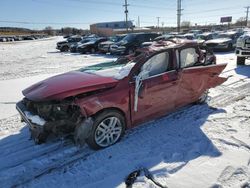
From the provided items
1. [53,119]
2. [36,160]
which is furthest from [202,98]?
[36,160]

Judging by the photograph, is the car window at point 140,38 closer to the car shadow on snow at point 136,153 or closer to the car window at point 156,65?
the car window at point 156,65

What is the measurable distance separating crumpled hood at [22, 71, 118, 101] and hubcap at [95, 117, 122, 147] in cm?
59

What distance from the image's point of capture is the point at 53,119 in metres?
3.96

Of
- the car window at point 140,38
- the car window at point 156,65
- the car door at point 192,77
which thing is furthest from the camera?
the car window at point 140,38

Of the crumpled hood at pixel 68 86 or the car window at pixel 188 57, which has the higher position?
the car window at pixel 188 57

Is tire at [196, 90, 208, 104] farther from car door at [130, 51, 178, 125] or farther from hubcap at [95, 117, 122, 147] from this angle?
hubcap at [95, 117, 122, 147]

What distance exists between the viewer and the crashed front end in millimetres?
3840

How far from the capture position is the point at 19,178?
3.48 meters

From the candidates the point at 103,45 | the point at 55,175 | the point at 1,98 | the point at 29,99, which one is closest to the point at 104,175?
the point at 55,175

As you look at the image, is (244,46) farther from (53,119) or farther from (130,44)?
(53,119)

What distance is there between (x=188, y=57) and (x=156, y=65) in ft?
3.33

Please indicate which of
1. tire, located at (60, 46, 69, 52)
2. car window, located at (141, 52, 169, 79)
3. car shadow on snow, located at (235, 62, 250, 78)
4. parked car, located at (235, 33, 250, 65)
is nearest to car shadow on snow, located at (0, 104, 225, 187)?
car window, located at (141, 52, 169, 79)

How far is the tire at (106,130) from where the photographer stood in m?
4.00

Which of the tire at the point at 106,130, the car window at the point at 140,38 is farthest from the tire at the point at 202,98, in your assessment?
the car window at the point at 140,38
